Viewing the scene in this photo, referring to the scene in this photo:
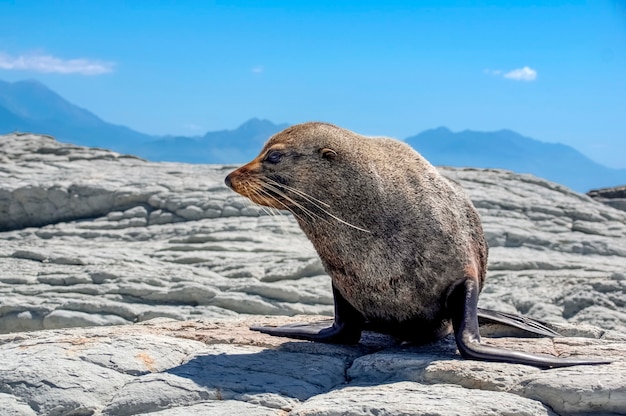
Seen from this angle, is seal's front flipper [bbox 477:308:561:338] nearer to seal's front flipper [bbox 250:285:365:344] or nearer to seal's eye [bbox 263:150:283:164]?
Answer: seal's front flipper [bbox 250:285:365:344]

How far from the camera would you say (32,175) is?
58.3 ft

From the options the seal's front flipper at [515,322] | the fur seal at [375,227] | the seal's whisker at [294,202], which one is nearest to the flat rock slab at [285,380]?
the fur seal at [375,227]

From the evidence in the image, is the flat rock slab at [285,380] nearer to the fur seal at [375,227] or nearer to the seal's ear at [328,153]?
the fur seal at [375,227]

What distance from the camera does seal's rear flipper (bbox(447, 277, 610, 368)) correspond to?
4387 millimetres

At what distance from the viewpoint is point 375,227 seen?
16.1 ft

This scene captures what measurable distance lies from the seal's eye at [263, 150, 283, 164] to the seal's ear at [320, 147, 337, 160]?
27 centimetres

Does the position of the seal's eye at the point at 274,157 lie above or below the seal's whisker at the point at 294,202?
above

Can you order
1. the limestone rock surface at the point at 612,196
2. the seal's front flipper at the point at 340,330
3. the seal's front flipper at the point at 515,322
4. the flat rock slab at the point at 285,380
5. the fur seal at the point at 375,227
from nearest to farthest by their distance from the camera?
1. the flat rock slab at the point at 285,380
2. the fur seal at the point at 375,227
3. the seal's front flipper at the point at 340,330
4. the seal's front flipper at the point at 515,322
5. the limestone rock surface at the point at 612,196

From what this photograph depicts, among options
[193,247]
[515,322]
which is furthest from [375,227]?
[193,247]

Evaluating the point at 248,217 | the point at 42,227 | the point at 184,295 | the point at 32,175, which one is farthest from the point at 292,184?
the point at 32,175

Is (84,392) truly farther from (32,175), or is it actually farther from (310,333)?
(32,175)

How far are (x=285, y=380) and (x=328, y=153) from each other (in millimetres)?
1461

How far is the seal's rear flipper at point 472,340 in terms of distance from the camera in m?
4.39

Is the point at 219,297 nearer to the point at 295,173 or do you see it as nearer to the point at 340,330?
the point at 340,330
